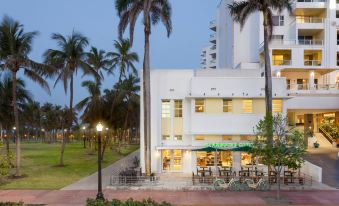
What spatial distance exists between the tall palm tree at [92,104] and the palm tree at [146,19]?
2359 centimetres

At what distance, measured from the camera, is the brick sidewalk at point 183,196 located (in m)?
22.7

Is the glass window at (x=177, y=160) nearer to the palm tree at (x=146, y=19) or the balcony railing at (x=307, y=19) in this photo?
the palm tree at (x=146, y=19)

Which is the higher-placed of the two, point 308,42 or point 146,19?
point 308,42

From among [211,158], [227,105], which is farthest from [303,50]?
[211,158]

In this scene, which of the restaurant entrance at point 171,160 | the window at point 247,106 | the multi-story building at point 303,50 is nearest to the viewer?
the window at point 247,106

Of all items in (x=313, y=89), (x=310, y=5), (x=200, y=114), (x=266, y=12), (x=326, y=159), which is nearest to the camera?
(x=266, y=12)

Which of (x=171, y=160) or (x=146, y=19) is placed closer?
(x=146, y=19)

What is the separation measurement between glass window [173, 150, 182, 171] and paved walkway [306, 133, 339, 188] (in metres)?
11.7

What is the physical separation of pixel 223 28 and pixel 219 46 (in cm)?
517

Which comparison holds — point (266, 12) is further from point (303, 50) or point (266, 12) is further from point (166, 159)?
point (303, 50)

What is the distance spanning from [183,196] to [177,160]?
34.3ft

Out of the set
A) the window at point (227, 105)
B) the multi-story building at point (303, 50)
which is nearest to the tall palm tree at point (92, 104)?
the multi-story building at point (303, 50)

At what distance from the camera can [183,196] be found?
24.5 m

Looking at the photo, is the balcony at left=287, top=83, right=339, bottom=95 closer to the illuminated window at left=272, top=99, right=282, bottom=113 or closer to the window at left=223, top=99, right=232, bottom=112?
the illuminated window at left=272, top=99, right=282, bottom=113
